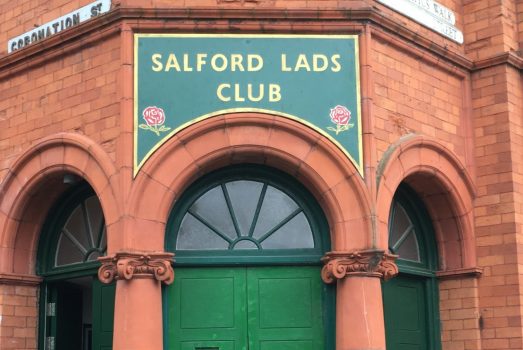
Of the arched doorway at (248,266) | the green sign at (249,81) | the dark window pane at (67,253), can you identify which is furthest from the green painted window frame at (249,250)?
the dark window pane at (67,253)

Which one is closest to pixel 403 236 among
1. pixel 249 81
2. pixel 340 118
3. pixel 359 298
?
pixel 359 298

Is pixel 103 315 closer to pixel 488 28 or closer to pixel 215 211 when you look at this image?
pixel 215 211

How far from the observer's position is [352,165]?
10.2 m

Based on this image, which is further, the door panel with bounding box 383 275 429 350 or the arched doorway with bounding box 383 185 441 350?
the arched doorway with bounding box 383 185 441 350

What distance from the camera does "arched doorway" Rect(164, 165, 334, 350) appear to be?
1037cm

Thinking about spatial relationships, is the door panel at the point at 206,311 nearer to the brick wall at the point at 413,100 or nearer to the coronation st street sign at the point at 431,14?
the brick wall at the point at 413,100

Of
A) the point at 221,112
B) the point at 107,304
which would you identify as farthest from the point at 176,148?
the point at 107,304

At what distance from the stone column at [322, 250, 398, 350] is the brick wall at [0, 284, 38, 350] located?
4078mm

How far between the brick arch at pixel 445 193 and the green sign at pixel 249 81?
3.54 feet

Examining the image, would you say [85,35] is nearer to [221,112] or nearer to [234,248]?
[221,112]

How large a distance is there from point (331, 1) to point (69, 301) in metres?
5.26

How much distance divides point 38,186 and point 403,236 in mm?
4731

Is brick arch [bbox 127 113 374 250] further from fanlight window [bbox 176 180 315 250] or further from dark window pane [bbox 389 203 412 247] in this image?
dark window pane [bbox 389 203 412 247]

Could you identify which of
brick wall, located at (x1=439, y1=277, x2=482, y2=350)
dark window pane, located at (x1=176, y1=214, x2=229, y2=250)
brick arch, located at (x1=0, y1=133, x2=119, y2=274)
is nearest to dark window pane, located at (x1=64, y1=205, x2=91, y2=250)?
brick arch, located at (x1=0, y1=133, x2=119, y2=274)
